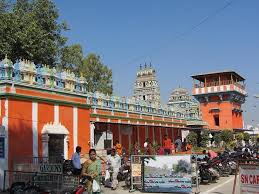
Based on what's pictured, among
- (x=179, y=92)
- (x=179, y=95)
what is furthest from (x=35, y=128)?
(x=179, y=92)

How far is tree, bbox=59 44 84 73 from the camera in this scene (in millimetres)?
37191

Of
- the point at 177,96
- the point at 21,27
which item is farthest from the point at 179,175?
the point at 177,96

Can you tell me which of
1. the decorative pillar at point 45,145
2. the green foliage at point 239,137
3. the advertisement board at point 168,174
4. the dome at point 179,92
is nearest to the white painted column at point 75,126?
the decorative pillar at point 45,145

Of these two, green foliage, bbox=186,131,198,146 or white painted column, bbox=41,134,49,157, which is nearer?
white painted column, bbox=41,134,49,157

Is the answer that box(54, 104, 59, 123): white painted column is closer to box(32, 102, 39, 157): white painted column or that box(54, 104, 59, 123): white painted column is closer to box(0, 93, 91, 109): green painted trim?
box(0, 93, 91, 109): green painted trim

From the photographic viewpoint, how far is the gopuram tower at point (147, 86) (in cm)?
8475

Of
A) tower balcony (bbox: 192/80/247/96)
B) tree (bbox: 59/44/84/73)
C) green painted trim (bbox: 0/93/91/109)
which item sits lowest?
green painted trim (bbox: 0/93/91/109)

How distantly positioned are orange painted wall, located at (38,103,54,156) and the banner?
8.48 m

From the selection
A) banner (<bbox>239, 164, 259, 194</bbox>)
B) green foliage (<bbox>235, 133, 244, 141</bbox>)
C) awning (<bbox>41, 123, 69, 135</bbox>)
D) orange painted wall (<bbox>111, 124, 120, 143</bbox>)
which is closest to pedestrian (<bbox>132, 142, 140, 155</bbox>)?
orange painted wall (<bbox>111, 124, 120, 143</bbox>)

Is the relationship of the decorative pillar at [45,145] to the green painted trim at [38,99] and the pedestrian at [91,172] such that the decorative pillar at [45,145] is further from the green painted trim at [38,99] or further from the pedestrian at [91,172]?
the pedestrian at [91,172]

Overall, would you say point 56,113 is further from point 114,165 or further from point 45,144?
point 114,165

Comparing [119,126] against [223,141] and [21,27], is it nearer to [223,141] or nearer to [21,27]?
[21,27]

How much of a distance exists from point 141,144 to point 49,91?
12.3 m

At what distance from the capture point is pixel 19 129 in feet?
46.4
